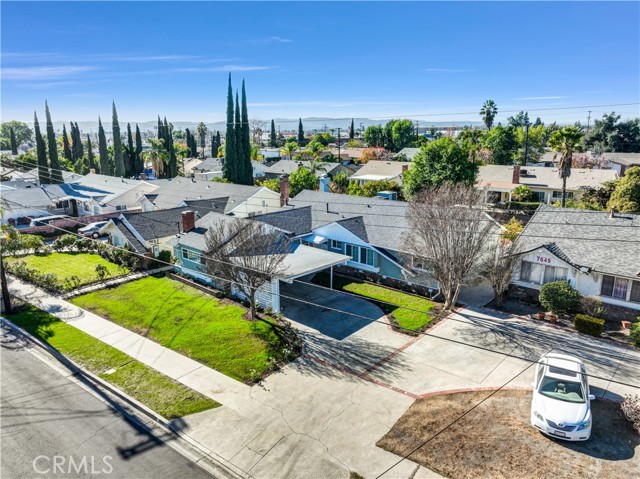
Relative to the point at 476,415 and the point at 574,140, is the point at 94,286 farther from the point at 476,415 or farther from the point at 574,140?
the point at 574,140

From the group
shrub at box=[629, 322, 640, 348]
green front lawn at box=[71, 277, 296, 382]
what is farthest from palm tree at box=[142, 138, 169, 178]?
shrub at box=[629, 322, 640, 348]

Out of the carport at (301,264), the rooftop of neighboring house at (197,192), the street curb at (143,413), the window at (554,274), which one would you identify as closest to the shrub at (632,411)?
the window at (554,274)

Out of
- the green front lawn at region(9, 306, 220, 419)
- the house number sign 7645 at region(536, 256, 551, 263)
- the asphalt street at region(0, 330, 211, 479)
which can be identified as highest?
the house number sign 7645 at region(536, 256, 551, 263)

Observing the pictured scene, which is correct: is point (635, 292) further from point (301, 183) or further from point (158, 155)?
point (158, 155)

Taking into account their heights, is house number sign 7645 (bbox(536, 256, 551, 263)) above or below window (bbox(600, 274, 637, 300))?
above

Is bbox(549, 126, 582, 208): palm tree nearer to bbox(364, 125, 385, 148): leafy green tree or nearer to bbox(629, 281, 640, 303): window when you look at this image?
bbox(629, 281, 640, 303): window

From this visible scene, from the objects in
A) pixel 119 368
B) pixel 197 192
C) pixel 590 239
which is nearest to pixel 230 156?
pixel 197 192
